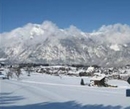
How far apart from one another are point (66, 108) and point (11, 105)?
3.60 meters

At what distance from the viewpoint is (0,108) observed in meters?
20.3

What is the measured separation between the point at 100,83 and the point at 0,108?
4609 cm

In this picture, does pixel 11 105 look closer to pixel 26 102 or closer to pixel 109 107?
pixel 26 102

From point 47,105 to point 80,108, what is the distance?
2259 millimetres

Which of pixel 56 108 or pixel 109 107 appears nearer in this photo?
pixel 56 108

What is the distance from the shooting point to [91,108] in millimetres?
22109

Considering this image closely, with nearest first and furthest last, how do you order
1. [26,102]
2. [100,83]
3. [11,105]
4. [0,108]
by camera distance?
[0,108], [11,105], [26,102], [100,83]

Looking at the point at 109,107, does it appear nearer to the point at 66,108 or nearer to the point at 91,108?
the point at 91,108

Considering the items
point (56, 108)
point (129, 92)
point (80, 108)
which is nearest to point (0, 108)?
point (56, 108)

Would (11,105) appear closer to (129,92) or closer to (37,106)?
(37,106)

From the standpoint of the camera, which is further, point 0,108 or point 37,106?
point 37,106

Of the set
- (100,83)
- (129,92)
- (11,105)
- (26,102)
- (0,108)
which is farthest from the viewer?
(100,83)

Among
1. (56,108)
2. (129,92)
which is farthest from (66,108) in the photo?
(129,92)

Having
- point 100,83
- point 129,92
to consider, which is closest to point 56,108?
point 129,92
